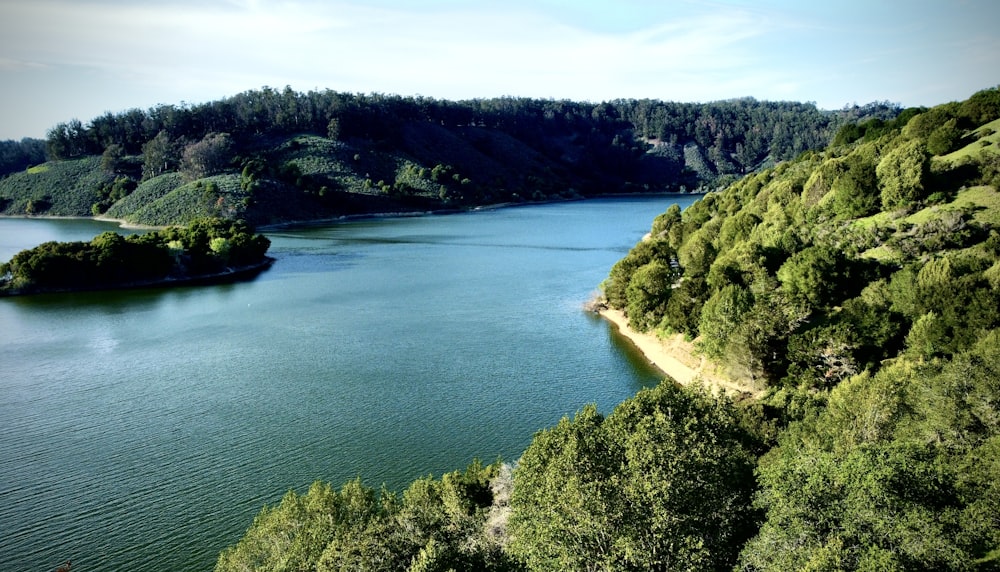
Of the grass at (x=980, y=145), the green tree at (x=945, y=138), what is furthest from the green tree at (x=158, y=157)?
the grass at (x=980, y=145)

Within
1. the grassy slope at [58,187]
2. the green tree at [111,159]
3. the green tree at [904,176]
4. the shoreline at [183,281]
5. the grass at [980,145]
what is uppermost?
the green tree at [111,159]

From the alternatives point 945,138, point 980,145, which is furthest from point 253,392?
point 945,138

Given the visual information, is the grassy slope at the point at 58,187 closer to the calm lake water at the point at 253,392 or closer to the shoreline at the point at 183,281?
the shoreline at the point at 183,281

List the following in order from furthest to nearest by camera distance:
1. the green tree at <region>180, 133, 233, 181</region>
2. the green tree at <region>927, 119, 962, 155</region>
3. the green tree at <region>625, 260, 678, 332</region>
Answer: the green tree at <region>180, 133, 233, 181</region> < the green tree at <region>927, 119, 962, 155</region> < the green tree at <region>625, 260, 678, 332</region>

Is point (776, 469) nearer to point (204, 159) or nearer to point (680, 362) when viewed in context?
point (680, 362)

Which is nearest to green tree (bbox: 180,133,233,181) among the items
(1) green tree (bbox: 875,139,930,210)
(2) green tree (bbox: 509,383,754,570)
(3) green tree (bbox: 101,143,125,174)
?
(3) green tree (bbox: 101,143,125,174)

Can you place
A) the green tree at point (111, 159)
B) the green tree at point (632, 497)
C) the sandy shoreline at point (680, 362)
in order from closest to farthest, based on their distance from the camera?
the green tree at point (632, 497), the sandy shoreline at point (680, 362), the green tree at point (111, 159)

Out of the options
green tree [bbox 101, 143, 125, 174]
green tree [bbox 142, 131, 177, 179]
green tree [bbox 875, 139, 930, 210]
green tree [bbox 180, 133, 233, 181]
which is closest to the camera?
green tree [bbox 875, 139, 930, 210]

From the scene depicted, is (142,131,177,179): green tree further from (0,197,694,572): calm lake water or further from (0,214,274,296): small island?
(0,197,694,572): calm lake water
